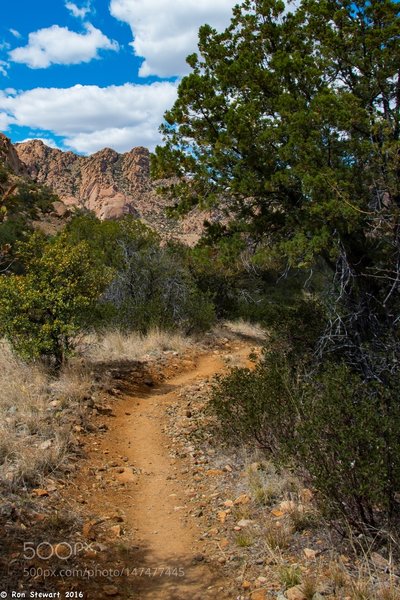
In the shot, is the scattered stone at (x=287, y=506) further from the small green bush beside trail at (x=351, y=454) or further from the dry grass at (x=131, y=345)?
the dry grass at (x=131, y=345)

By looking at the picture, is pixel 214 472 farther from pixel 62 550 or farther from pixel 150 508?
pixel 62 550

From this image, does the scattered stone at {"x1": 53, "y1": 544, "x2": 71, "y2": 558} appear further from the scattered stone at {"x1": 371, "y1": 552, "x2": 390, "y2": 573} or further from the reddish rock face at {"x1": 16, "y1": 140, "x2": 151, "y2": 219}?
the reddish rock face at {"x1": 16, "y1": 140, "x2": 151, "y2": 219}

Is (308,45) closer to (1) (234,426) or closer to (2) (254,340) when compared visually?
(1) (234,426)

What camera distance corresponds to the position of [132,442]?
7340 mm

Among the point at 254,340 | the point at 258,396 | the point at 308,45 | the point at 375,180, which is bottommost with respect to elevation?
the point at 254,340

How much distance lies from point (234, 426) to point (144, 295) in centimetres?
1035

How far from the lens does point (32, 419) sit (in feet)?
21.9

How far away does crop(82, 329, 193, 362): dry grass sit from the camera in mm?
11523

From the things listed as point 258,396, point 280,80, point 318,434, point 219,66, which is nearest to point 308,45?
point 280,80

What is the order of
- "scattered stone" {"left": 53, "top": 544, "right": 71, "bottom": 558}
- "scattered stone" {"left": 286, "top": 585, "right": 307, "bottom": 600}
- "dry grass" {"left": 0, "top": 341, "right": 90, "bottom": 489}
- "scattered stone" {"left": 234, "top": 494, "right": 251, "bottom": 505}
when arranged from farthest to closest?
1. "dry grass" {"left": 0, "top": 341, "right": 90, "bottom": 489}
2. "scattered stone" {"left": 234, "top": 494, "right": 251, "bottom": 505}
3. "scattered stone" {"left": 53, "top": 544, "right": 71, "bottom": 558}
4. "scattered stone" {"left": 286, "top": 585, "right": 307, "bottom": 600}

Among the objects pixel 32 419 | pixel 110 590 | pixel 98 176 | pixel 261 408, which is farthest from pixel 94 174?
pixel 110 590

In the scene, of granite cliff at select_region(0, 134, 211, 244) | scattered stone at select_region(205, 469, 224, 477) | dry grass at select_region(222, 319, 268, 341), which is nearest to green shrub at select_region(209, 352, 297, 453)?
scattered stone at select_region(205, 469, 224, 477)

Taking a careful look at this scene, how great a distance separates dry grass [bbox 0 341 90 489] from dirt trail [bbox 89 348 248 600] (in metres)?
0.82

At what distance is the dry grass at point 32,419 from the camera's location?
542 centimetres
